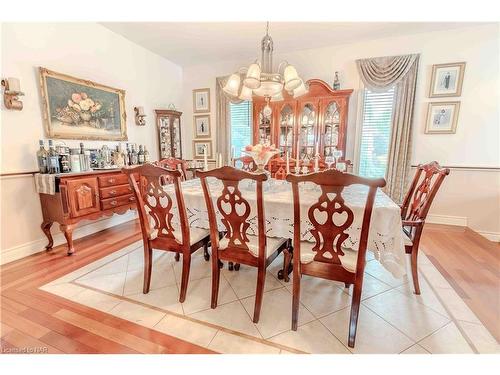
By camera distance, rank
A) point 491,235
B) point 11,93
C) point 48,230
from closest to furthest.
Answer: point 11,93 < point 48,230 < point 491,235

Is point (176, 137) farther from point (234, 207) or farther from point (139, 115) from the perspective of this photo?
point (234, 207)

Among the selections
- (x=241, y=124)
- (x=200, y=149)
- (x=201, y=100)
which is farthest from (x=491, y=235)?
(x=201, y=100)

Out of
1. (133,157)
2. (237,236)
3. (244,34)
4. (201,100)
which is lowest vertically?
(237,236)

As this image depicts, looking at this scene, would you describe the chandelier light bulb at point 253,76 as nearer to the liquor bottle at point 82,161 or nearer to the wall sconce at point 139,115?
the liquor bottle at point 82,161

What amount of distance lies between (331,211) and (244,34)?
293cm

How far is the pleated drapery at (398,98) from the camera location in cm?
321

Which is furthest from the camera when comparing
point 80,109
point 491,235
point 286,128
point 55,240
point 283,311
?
point 286,128

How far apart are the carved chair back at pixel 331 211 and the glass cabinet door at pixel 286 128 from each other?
8.08ft

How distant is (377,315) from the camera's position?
5.26 feet

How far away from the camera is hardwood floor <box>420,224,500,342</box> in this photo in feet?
5.52

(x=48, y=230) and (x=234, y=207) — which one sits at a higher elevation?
(x=234, y=207)

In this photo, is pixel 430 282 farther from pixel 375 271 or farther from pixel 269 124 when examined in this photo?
pixel 269 124

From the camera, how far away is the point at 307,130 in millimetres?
3609
